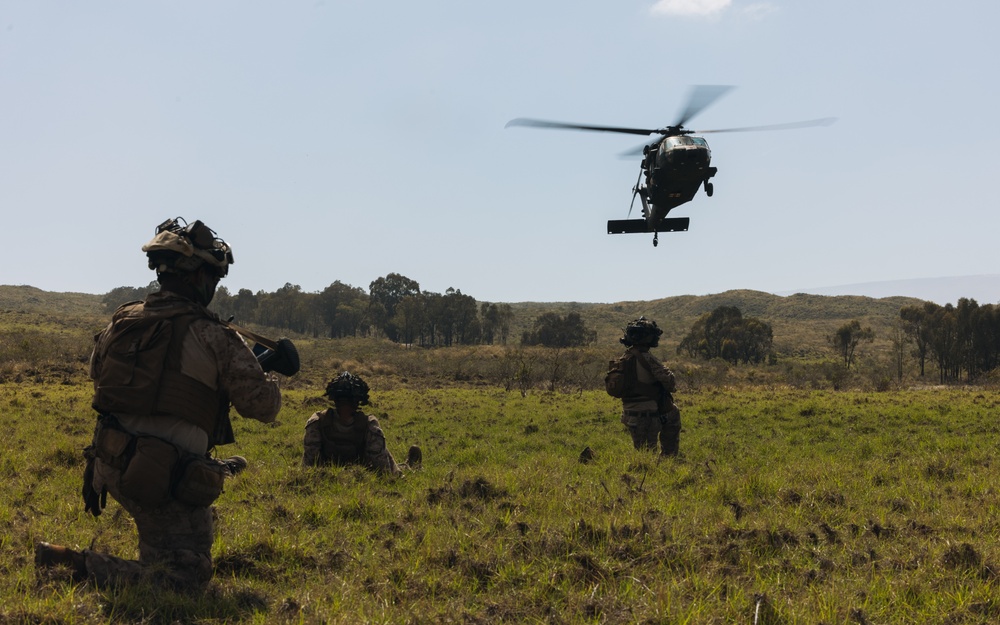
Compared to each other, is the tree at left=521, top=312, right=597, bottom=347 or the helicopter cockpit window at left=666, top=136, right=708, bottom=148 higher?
the helicopter cockpit window at left=666, top=136, right=708, bottom=148

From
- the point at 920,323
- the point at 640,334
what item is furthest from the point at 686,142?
the point at 920,323

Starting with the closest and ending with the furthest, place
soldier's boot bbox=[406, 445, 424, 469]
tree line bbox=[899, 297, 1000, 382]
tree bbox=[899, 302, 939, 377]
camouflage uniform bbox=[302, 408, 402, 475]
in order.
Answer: camouflage uniform bbox=[302, 408, 402, 475]
soldier's boot bbox=[406, 445, 424, 469]
tree line bbox=[899, 297, 1000, 382]
tree bbox=[899, 302, 939, 377]

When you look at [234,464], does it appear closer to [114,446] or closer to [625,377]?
[114,446]

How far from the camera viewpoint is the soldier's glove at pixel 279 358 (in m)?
Result: 4.70

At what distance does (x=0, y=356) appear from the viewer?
37.1m

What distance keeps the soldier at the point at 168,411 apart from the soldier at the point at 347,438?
3.74 meters

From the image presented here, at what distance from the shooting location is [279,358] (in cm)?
473

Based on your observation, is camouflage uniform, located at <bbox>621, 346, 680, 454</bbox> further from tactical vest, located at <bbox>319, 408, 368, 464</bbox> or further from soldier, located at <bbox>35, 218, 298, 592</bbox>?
soldier, located at <bbox>35, 218, 298, 592</bbox>

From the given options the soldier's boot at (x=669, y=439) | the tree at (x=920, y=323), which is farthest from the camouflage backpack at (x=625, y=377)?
the tree at (x=920, y=323)

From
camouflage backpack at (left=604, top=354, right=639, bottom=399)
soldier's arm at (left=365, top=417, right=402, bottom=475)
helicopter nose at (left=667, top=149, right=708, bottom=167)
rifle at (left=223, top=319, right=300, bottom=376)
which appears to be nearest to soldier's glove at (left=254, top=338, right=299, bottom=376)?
rifle at (left=223, top=319, right=300, bottom=376)

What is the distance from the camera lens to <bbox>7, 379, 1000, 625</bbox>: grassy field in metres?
3.95

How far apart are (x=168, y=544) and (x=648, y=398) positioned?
7.87m

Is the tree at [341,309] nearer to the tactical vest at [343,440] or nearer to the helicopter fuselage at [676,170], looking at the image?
the helicopter fuselage at [676,170]

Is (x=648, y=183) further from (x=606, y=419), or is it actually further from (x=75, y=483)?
(x=75, y=483)
